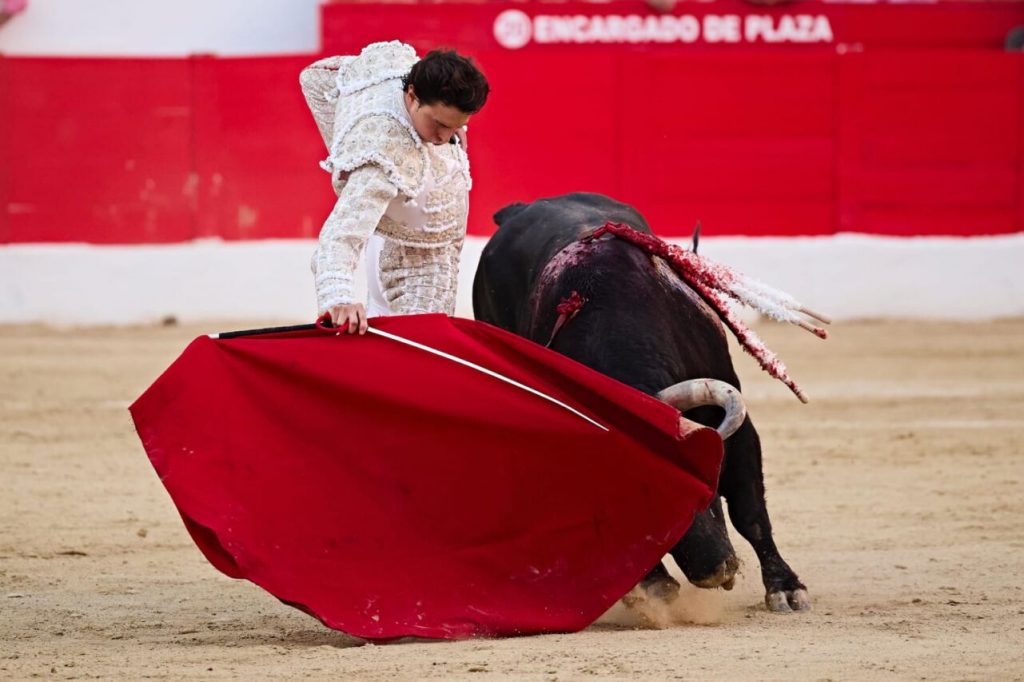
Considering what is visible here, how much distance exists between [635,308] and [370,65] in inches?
24.6

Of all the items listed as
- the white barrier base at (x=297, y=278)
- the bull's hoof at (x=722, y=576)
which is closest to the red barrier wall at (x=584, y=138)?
the white barrier base at (x=297, y=278)

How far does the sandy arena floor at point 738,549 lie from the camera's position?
→ 2602 mm

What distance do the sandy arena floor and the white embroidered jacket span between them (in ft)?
1.99

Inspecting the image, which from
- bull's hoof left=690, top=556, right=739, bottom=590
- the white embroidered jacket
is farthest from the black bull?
the white embroidered jacket

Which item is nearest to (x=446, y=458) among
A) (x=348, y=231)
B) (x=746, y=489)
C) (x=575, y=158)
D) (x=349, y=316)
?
(x=349, y=316)

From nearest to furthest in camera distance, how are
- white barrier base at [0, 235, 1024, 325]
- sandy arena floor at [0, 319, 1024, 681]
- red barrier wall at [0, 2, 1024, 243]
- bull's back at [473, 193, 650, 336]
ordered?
sandy arena floor at [0, 319, 1024, 681]
bull's back at [473, 193, 650, 336]
white barrier base at [0, 235, 1024, 325]
red barrier wall at [0, 2, 1024, 243]

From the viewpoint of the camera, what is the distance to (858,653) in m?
2.64

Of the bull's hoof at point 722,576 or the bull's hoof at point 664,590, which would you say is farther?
the bull's hoof at point 664,590

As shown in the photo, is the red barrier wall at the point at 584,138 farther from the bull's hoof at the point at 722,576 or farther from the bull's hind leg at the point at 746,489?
the bull's hoof at the point at 722,576

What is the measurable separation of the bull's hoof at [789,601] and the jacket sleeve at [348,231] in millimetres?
935

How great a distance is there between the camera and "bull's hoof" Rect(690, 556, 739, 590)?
2.81 m

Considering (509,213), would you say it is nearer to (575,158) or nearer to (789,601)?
(789,601)

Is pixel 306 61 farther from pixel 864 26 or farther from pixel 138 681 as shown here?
pixel 138 681

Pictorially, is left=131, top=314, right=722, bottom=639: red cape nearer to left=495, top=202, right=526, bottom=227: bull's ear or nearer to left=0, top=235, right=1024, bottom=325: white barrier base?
left=495, top=202, right=526, bottom=227: bull's ear
